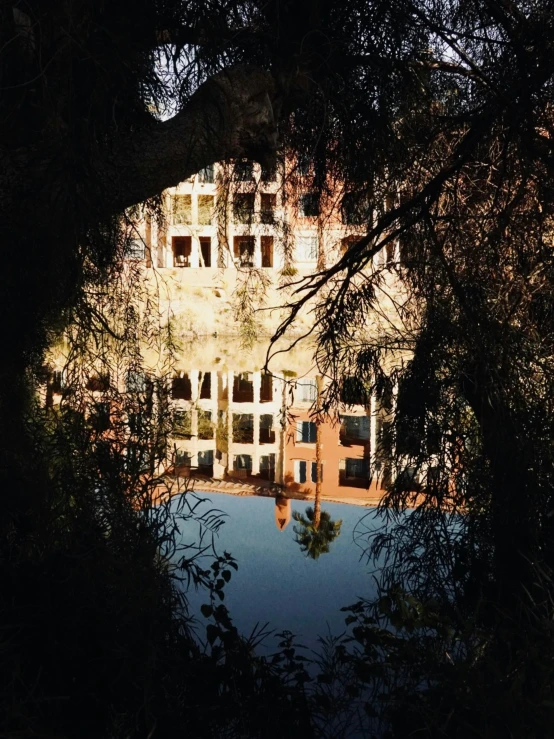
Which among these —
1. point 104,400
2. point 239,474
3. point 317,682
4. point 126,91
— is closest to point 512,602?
point 317,682

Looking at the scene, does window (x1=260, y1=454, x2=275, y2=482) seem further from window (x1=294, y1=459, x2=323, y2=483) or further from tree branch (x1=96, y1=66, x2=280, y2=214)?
tree branch (x1=96, y1=66, x2=280, y2=214)

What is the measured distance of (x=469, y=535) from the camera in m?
2.60

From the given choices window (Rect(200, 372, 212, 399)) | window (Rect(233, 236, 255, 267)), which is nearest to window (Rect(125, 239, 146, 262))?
window (Rect(233, 236, 255, 267))

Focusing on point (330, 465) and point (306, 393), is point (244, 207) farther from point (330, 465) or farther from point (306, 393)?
point (306, 393)

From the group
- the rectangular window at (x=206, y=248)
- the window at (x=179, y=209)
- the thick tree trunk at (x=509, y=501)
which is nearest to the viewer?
the thick tree trunk at (x=509, y=501)

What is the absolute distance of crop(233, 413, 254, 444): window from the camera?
262 inches

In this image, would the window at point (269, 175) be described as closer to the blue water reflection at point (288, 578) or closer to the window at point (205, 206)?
the window at point (205, 206)

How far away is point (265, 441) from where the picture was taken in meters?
6.73

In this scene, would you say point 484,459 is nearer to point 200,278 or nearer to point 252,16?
point 252,16

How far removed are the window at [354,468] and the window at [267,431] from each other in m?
2.02

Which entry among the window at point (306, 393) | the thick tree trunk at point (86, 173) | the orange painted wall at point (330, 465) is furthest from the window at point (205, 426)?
the thick tree trunk at point (86, 173)

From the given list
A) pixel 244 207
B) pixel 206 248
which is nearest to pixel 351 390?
pixel 244 207

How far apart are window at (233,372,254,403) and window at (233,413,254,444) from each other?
747mm

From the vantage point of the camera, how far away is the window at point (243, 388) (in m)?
8.45
